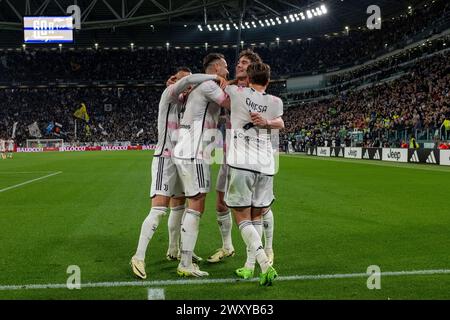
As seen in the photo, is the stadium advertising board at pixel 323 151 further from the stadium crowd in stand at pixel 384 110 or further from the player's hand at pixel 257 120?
the player's hand at pixel 257 120

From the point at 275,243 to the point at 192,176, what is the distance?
220cm

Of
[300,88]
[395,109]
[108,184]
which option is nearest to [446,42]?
[395,109]

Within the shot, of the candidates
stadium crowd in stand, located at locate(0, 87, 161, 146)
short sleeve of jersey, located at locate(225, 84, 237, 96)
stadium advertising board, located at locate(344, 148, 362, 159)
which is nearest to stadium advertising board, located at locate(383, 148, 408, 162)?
stadium advertising board, located at locate(344, 148, 362, 159)

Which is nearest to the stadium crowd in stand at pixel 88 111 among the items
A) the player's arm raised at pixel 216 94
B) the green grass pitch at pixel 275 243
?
the green grass pitch at pixel 275 243

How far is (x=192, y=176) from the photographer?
5.63m

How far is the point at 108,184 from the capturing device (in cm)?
1653

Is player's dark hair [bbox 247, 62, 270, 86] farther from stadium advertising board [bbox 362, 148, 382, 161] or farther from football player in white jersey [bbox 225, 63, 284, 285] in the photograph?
stadium advertising board [bbox 362, 148, 382, 161]

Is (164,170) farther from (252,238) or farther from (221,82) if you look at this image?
(252,238)

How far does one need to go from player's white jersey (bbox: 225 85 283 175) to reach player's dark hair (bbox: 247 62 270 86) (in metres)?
0.11

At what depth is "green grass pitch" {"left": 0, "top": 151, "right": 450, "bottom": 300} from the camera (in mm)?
4895

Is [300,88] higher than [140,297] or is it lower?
higher

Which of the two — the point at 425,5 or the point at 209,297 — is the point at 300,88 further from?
the point at 209,297

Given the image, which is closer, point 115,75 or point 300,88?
point 300,88
